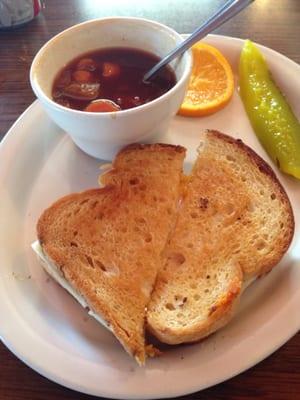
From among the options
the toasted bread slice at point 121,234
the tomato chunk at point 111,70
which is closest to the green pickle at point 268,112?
the toasted bread slice at point 121,234

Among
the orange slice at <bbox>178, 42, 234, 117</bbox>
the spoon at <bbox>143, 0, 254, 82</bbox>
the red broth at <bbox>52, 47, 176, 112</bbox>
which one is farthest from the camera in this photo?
the orange slice at <bbox>178, 42, 234, 117</bbox>

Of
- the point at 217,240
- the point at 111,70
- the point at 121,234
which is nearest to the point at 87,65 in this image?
the point at 111,70

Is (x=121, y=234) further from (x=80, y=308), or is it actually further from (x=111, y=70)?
(x=111, y=70)

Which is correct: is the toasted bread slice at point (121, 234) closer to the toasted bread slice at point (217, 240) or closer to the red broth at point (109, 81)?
the toasted bread slice at point (217, 240)

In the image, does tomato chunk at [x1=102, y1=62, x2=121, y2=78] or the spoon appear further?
tomato chunk at [x1=102, y1=62, x2=121, y2=78]

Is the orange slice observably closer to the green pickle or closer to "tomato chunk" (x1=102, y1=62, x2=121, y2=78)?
the green pickle

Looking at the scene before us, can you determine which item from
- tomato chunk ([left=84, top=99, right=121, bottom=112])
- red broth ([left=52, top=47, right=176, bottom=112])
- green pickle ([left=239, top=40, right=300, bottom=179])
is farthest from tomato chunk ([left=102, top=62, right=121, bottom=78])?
green pickle ([left=239, top=40, right=300, bottom=179])

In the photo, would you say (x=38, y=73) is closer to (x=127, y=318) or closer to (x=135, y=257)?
(x=135, y=257)
